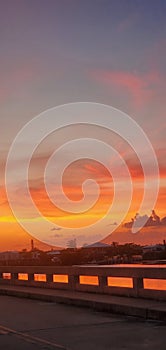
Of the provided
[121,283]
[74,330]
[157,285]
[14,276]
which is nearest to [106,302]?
[74,330]

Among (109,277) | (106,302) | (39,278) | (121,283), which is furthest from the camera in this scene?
(39,278)

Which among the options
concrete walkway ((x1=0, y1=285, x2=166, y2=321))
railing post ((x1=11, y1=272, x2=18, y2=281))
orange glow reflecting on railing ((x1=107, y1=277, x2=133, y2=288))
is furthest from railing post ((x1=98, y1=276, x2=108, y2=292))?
railing post ((x1=11, y1=272, x2=18, y2=281))

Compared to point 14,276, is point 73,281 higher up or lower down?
lower down

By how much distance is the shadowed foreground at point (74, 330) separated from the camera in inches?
443

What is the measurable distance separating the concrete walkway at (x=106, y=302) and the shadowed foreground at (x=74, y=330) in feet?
1.00

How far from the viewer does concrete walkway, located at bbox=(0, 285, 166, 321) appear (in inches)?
572

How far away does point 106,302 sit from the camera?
1666 cm

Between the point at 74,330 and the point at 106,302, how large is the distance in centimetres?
349

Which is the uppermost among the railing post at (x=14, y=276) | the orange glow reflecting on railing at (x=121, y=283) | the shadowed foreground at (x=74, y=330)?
the railing post at (x=14, y=276)

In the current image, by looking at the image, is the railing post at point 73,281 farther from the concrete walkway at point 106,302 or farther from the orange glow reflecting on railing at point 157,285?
the orange glow reflecting on railing at point 157,285

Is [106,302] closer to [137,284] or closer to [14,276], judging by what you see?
[137,284]

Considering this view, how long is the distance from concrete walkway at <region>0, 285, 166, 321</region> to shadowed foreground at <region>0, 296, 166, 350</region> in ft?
1.00

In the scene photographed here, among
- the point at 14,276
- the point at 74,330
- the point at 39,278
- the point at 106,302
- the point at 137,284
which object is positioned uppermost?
the point at 14,276

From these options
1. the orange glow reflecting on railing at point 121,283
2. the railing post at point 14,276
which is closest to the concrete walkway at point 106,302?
the orange glow reflecting on railing at point 121,283
